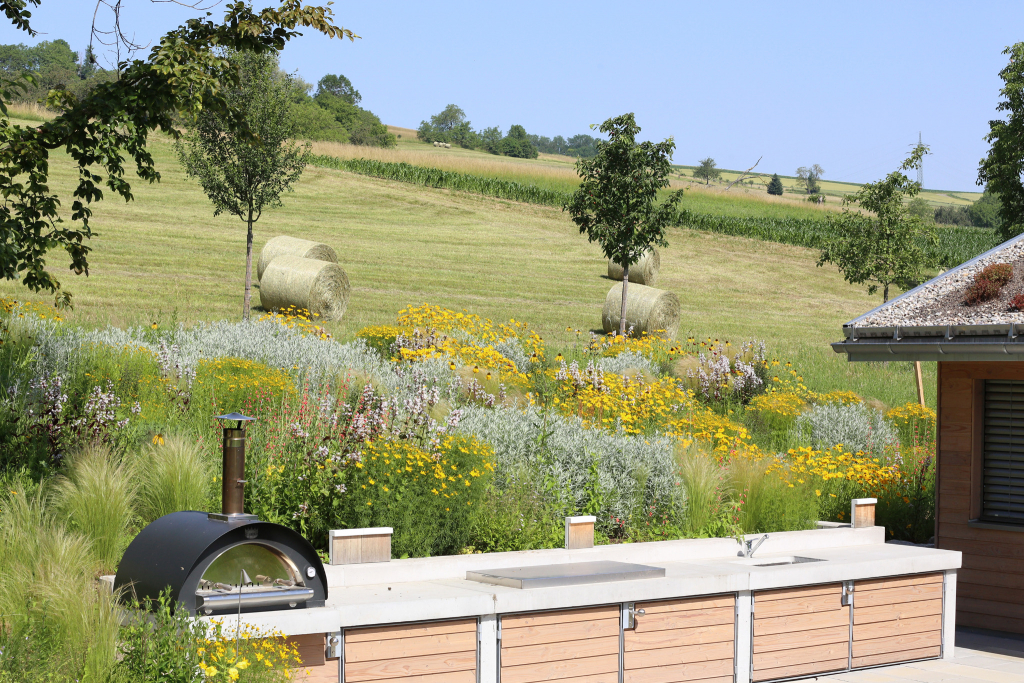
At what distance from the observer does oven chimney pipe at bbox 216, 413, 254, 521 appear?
6148mm

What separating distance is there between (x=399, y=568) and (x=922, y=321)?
5.25m

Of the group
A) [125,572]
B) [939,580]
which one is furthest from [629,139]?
[125,572]

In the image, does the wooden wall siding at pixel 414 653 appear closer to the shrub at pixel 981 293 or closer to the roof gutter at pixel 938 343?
the roof gutter at pixel 938 343

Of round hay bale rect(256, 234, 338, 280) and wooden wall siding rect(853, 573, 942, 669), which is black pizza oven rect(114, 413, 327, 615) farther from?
round hay bale rect(256, 234, 338, 280)

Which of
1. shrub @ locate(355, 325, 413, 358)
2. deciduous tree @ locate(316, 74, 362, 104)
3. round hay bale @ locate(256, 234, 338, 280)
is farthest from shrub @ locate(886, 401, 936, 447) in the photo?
deciduous tree @ locate(316, 74, 362, 104)

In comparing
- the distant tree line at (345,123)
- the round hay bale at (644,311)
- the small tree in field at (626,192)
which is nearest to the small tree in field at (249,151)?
the small tree in field at (626,192)

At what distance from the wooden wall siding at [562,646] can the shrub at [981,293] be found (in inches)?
185

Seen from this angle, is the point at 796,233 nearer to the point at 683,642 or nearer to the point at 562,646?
the point at 683,642

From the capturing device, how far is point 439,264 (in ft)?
96.0

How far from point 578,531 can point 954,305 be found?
13.8 feet

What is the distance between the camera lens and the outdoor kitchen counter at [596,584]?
630cm

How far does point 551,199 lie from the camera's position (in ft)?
146

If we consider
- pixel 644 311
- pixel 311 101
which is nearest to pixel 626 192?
pixel 644 311

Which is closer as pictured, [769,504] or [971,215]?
[769,504]
